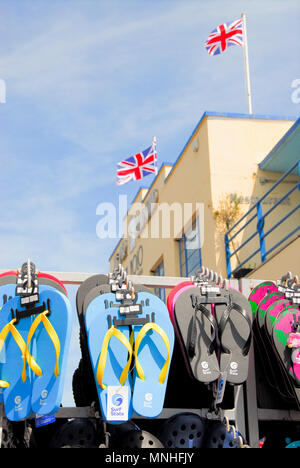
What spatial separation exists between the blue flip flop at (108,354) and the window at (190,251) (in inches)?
346

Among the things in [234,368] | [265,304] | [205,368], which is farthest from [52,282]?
[265,304]

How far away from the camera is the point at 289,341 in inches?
135

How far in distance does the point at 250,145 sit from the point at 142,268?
18.3ft

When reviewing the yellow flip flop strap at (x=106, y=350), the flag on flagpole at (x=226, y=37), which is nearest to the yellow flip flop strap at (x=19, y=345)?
the yellow flip flop strap at (x=106, y=350)

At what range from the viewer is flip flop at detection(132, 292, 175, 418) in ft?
9.95

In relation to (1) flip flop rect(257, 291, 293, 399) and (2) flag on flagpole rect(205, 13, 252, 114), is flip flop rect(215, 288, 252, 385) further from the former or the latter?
→ (2) flag on flagpole rect(205, 13, 252, 114)

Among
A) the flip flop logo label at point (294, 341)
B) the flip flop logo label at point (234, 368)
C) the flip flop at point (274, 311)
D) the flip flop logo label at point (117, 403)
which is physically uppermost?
the flip flop at point (274, 311)

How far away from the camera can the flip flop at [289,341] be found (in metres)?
3.39

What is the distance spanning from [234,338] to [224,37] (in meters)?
11.2

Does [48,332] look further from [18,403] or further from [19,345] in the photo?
[18,403]

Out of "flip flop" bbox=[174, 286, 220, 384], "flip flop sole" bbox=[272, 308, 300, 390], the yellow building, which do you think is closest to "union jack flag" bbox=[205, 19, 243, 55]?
the yellow building

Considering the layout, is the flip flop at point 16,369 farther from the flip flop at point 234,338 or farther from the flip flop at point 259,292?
the flip flop at point 259,292

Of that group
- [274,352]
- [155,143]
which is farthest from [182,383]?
[155,143]

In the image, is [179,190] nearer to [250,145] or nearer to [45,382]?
[250,145]
